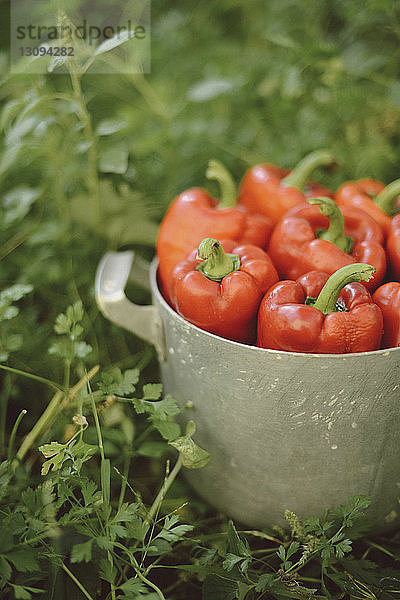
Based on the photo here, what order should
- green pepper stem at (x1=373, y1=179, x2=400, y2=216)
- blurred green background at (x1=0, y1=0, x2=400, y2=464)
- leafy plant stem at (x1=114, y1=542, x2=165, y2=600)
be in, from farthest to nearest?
blurred green background at (x1=0, y1=0, x2=400, y2=464)
green pepper stem at (x1=373, y1=179, x2=400, y2=216)
leafy plant stem at (x1=114, y1=542, x2=165, y2=600)

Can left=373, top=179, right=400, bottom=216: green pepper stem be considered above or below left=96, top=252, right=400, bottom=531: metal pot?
above

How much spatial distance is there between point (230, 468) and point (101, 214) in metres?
0.56

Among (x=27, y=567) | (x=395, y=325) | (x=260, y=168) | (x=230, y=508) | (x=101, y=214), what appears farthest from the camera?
(x=101, y=214)

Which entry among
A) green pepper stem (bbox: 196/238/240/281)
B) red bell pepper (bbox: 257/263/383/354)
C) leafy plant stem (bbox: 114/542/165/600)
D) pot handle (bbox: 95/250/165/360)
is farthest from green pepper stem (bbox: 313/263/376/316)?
leafy plant stem (bbox: 114/542/165/600)

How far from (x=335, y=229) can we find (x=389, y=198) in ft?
0.43

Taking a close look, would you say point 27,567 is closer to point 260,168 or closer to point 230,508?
point 230,508

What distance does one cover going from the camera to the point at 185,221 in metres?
0.85

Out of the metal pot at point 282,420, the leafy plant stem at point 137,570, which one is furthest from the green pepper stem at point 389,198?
the leafy plant stem at point 137,570

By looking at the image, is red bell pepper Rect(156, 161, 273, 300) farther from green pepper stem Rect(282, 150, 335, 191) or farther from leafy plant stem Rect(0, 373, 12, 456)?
leafy plant stem Rect(0, 373, 12, 456)

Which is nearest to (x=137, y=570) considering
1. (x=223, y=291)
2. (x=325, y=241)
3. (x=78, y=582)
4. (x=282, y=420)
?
(x=78, y=582)

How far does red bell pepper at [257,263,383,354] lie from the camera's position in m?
0.63

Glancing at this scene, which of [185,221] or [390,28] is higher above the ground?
[390,28]

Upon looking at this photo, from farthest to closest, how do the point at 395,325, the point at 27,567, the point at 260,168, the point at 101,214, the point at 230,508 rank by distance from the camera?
the point at 101,214 → the point at 260,168 → the point at 230,508 → the point at 395,325 → the point at 27,567

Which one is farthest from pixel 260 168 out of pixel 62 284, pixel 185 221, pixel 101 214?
pixel 62 284
